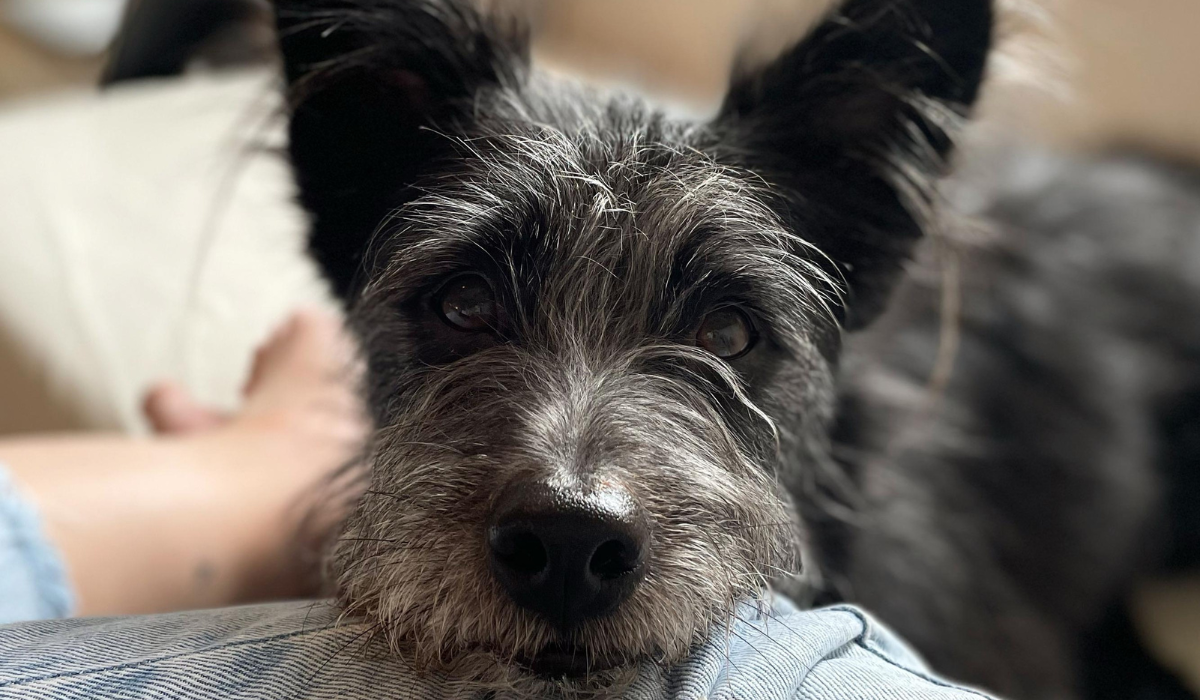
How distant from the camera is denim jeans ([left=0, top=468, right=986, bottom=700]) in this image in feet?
3.08

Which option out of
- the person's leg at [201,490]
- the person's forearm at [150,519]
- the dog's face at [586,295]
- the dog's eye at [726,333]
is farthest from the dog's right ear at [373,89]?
the person's forearm at [150,519]

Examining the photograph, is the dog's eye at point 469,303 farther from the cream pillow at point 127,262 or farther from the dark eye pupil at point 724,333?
the cream pillow at point 127,262

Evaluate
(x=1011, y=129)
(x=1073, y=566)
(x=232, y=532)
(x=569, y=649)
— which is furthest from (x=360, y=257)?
(x=1073, y=566)

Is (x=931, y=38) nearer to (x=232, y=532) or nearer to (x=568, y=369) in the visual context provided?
(x=568, y=369)

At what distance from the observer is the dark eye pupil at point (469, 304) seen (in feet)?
4.84

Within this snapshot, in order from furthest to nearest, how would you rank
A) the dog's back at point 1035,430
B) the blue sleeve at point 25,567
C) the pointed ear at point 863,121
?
the dog's back at point 1035,430 < the pointed ear at point 863,121 < the blue sleeve at point 25,567

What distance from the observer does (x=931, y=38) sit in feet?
5.25

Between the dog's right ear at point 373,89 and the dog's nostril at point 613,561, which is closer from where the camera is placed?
the dog's nostril at point 613,561

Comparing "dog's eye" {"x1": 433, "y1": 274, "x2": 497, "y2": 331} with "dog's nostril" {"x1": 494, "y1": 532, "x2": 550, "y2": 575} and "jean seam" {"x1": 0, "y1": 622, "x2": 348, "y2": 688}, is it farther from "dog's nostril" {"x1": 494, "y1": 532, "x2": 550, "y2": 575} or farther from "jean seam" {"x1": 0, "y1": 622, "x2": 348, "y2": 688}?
"jean seam" {"x1": 0, "y1": 622, "x2": 348, "y2": 688}

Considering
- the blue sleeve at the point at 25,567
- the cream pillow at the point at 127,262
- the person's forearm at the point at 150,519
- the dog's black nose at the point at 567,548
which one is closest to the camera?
the dog's black nose at the point at 567,548

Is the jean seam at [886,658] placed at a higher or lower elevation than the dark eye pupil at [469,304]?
lower

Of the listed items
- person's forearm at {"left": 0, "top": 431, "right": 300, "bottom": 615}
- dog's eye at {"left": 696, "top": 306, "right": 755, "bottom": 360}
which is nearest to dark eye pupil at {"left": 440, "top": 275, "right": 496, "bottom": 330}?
dog's eye at {"left": 696, "top": 306, "right": 755, "bottom": 360}

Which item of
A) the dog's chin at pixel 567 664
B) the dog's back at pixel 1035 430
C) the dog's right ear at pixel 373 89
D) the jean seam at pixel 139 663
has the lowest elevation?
the dog's back at pixel 1035 430

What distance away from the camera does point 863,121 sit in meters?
1.69
